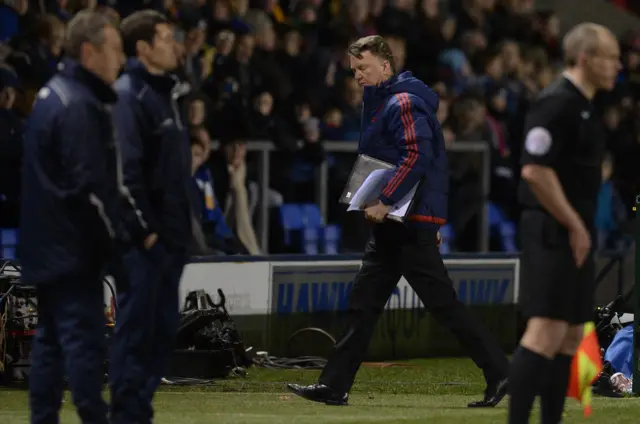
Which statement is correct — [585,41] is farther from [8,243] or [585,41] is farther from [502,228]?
[502,228]

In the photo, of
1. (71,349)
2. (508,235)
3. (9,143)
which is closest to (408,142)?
(71,349)

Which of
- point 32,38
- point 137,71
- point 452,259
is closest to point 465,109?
point 452,259

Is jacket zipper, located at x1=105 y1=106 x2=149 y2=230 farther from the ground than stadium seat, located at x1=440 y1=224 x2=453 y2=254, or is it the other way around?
jacket zipper, located at x1=105 y1=106 x2=149 y2=230

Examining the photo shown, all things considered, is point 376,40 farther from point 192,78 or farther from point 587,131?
point 192,78

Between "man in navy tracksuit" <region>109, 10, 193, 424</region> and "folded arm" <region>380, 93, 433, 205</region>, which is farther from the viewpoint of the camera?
"folded arm" <region>380, 93, 433, 205</region>

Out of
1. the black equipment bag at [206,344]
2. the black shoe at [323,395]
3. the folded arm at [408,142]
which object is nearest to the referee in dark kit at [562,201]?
the folded arm at [408,142]

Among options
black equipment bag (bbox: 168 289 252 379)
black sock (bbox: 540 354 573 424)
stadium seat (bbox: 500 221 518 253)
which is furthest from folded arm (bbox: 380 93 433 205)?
stadium seat (bbox: 500 221 518 253)

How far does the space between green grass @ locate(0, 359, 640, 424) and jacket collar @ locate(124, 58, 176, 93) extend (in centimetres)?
203

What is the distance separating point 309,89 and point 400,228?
721 centimetres

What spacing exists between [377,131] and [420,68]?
9338 mm

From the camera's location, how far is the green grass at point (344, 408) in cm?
856

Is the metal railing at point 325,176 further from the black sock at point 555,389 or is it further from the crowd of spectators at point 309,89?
the black sock at point 555,389

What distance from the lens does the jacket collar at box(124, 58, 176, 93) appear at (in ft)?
23.3

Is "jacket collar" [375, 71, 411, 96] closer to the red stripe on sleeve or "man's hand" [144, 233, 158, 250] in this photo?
the red stripe on sleeve
